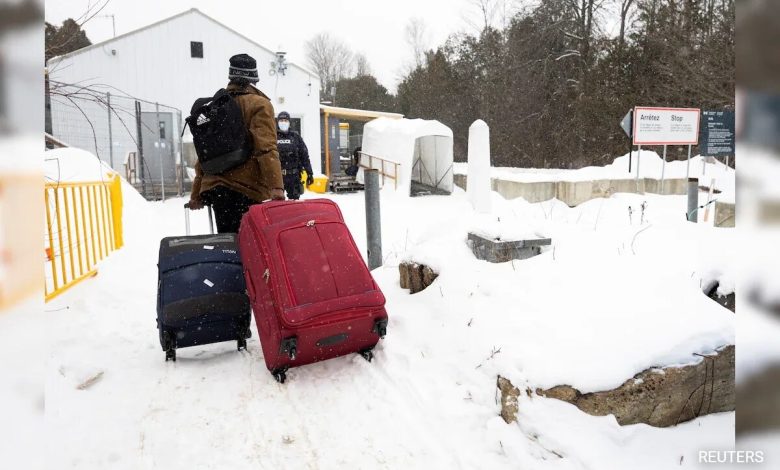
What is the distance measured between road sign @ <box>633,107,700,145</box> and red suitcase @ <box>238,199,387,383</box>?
10851mm

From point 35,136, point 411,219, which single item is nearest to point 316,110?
point 411,219

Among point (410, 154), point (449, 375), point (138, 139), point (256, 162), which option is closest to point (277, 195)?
point (256, 162)

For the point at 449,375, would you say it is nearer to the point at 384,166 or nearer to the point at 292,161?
the point at 292,161

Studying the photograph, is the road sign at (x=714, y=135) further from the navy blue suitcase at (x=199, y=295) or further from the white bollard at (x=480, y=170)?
the navy blue suitcase at (x=199, y=295)

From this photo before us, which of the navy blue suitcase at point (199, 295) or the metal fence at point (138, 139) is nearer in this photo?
the navy blue suitcase at point (199, 295)

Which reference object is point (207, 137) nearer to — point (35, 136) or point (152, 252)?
point (35, 136)

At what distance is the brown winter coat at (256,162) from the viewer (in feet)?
11.6

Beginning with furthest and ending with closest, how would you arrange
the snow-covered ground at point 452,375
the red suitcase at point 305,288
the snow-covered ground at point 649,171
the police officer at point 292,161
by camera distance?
1. the snow-covered ground at point 649,171
2. the police officer at point 292,161
3. the red suitcase at point 305,288
4. the snow-covered ground at point 452,375

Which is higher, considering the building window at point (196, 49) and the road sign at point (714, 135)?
the building window at point (196, 49)

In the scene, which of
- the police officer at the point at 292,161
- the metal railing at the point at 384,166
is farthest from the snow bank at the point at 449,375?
the metal railing at the point at 384,166

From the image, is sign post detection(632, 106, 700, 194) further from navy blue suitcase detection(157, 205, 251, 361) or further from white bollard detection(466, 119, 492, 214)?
navy blue suitcase detection(157, 205, 251, 361)

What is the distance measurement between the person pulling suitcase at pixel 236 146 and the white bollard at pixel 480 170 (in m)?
6.22

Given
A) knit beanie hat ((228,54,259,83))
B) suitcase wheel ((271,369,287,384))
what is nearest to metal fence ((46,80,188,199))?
knit beanie hat ((228,54,259,83))

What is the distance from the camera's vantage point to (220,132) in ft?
11.3
